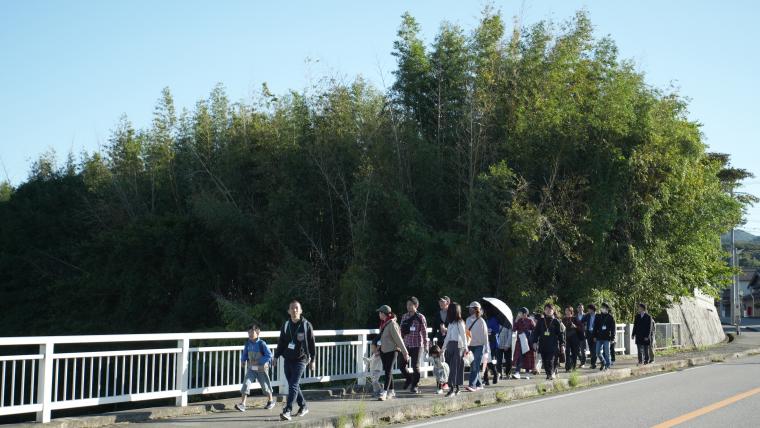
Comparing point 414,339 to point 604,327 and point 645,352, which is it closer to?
point 604,327

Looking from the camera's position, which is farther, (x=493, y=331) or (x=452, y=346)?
(x=493, y=331)

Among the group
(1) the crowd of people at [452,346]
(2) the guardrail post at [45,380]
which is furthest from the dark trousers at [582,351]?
(2) the guardrail post at [45,380]

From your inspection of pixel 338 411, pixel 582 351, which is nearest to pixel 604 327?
pixel 582 351

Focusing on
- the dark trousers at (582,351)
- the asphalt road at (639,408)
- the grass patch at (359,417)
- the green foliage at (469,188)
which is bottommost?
the asphalt road at (639,408)

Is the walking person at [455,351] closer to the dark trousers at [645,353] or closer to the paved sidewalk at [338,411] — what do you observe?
the paved sidewalk at [338,411]

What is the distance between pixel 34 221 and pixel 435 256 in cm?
3238

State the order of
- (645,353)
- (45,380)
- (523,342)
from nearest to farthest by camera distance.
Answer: (45,380) → (523,342) → (645,353)

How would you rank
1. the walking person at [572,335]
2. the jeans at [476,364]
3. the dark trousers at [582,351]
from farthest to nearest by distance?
the dark trousers at [582,351] < the walking person at [572,335] < the jeans at [476,364]

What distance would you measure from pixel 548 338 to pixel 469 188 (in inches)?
393

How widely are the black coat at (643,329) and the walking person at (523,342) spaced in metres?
4.92

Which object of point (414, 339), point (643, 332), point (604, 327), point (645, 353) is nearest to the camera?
point (414, 339)

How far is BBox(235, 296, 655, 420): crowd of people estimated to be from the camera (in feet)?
35.7

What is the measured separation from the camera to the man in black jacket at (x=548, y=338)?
1698 cm

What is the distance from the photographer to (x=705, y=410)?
11.7 metres
